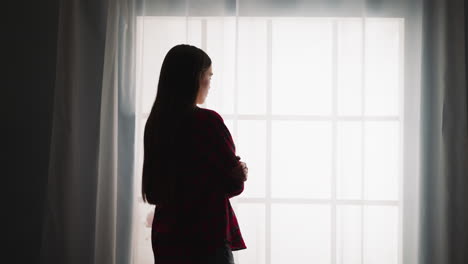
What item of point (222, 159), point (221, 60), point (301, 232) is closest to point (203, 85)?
point (222, 159)

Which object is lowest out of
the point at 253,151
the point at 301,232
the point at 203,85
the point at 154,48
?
the point at 301,232

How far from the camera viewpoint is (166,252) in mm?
1050

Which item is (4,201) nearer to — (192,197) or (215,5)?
(192,197)

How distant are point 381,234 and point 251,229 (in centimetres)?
61

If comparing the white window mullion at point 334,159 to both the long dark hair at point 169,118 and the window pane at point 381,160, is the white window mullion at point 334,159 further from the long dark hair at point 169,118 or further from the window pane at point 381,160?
the long dark hair at point 169,118

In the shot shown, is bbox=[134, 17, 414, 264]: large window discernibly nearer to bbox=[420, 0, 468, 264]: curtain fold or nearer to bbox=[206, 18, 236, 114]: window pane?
bbox=[206, 18, 236, 114]: window pane

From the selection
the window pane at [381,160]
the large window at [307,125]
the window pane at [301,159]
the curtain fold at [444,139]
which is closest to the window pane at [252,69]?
the large window at [307,125]

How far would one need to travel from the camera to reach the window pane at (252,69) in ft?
5.60

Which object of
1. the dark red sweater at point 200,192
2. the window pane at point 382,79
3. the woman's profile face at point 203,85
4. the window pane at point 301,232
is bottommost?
the window pane at point 301,232

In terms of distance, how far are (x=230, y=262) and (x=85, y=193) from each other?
3.27ft

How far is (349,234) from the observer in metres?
1.67

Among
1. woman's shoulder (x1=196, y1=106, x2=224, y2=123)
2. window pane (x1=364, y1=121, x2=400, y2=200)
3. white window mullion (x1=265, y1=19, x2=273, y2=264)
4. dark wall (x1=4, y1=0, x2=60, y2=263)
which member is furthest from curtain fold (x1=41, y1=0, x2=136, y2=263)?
window pane (x1=364, y1=121, x2=400, y2=200)

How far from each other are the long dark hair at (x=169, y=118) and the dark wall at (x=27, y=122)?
41.3 inches

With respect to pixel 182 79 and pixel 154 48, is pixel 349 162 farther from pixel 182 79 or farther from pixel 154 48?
pixel 154 48
